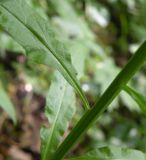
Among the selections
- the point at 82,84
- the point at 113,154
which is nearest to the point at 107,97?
the point at 113,154

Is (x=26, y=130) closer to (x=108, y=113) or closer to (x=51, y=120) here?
(x=108, y=113)

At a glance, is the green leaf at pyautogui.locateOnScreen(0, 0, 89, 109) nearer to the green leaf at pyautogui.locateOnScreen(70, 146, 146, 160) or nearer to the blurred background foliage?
the green leaf at pyautogui.locateOnScreen(70, 146, 146, 160)

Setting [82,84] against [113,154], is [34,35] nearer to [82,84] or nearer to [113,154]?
[113,154]

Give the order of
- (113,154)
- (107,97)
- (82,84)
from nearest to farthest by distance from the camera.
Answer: (107,97), (113,154), (82,84)

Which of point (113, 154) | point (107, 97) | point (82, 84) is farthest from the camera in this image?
point (82, 84)

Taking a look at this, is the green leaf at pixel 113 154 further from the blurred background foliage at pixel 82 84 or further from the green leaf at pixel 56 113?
the blurred background foliage at pixel 82 84

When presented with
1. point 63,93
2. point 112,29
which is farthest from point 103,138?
point 63,93
